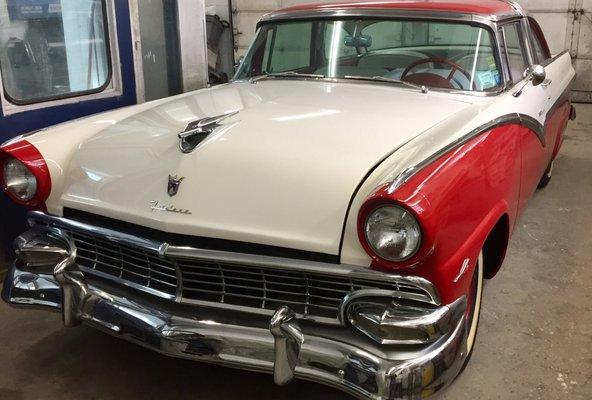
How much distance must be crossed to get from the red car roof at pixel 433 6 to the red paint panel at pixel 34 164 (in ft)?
5.51

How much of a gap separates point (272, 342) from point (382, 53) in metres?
1.82

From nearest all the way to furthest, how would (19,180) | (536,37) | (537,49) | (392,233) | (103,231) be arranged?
(392,233) → (103,231) → (19,180) → (537,49) → (536,37)

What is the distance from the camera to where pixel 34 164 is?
7.68ft

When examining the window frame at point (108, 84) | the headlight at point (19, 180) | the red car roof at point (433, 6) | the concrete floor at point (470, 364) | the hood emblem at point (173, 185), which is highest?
the red car roof at point (433, 6)

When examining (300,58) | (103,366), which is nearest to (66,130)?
(103,366)

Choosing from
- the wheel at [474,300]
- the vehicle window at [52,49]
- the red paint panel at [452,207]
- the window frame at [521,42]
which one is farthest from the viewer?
the vehicle window at [52,49]

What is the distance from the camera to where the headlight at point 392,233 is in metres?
1.75

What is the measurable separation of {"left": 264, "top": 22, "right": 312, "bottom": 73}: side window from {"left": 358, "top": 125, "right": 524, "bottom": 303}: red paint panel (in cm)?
129

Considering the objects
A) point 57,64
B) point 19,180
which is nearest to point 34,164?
point 19,180

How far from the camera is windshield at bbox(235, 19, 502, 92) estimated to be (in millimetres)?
2932

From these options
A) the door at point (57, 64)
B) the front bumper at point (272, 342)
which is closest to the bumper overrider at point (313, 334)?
the front bumper at point (272, 342)

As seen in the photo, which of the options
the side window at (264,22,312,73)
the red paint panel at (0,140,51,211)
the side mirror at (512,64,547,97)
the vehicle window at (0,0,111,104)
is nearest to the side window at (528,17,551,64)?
the side mirror at (512,64,547,97)

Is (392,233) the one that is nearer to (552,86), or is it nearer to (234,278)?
(234,278)

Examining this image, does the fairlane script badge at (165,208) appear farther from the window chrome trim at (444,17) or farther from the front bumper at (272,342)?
the window chrome trim at (444,17)
